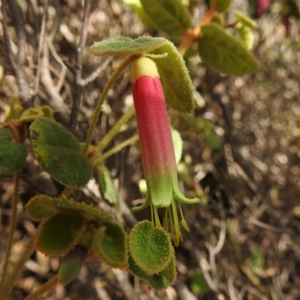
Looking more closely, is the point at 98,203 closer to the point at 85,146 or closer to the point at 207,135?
the point at 85,146

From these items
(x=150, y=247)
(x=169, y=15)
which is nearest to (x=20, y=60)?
(x=169, y=15)

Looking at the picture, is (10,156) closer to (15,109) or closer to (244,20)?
(15,109)

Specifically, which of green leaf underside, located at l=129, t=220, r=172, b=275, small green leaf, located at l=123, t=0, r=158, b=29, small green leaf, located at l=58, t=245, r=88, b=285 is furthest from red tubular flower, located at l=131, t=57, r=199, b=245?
small green leaf, located at l=123, t=0, r=158, b=29

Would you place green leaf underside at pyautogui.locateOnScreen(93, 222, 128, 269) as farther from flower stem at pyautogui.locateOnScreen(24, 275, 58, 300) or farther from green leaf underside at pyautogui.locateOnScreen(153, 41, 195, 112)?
green leaf underside at pyautogui.locateOnScreen(153, 41, 195, 112)

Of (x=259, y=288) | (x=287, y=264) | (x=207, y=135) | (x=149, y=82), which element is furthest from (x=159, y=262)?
(x=287, y=264)

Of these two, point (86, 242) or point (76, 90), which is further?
point (76, 90)

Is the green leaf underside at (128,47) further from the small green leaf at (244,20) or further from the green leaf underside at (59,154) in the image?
the small green leaf at (244,20)

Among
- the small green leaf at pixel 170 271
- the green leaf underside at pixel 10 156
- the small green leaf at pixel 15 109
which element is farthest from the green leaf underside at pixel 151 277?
the small green leaf at pixel 15 109
